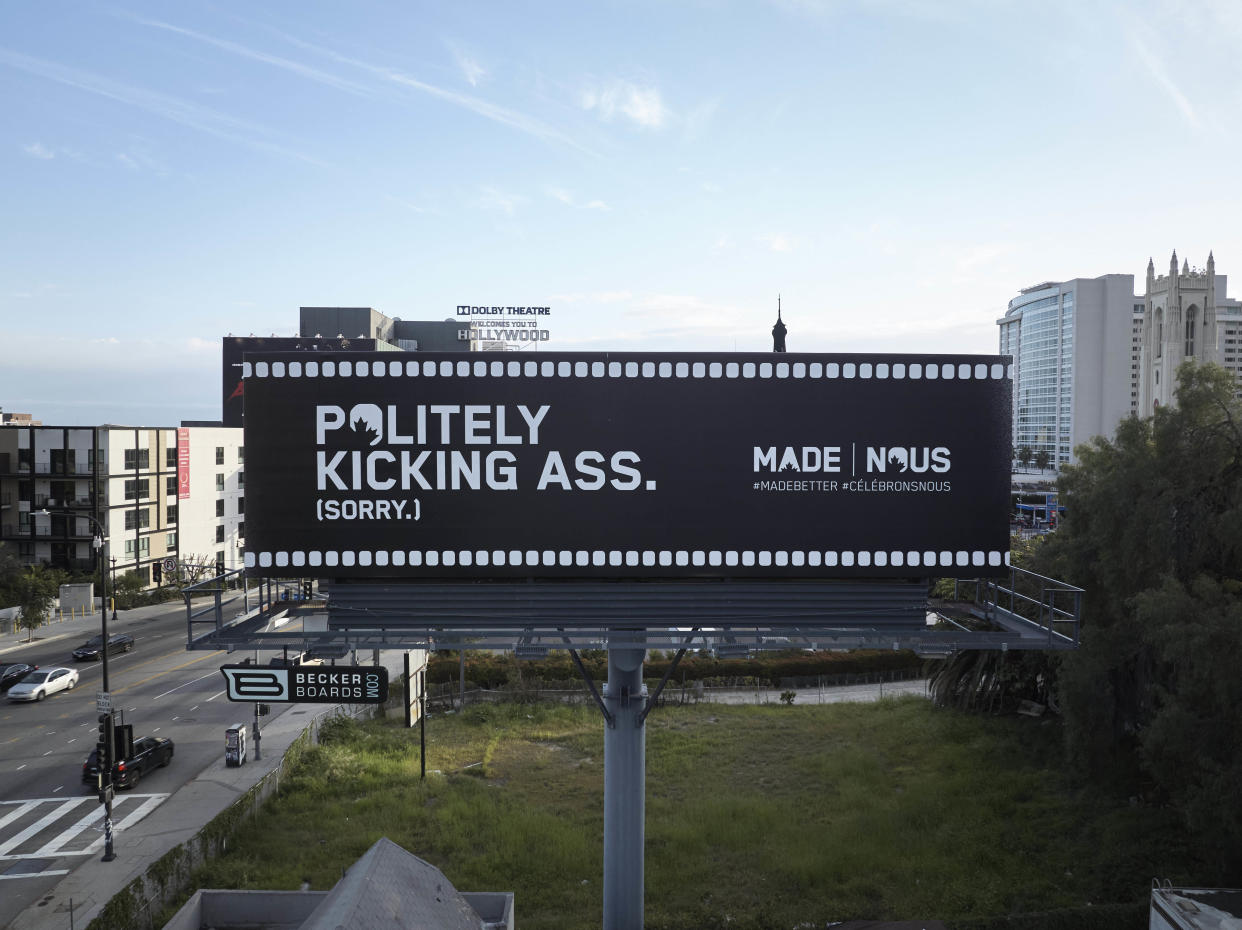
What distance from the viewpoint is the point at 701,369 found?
13.3 meters

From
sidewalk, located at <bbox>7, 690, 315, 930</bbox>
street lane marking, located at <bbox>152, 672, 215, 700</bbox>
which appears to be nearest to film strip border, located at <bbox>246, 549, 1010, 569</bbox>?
sidewalk, located at <bbox>7, 690, 315, 930</bbox>

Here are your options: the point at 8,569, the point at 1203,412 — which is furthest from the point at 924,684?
the point at 8,569

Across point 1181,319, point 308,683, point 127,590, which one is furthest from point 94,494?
point 1181,319

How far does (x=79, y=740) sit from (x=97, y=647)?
50.9 feet

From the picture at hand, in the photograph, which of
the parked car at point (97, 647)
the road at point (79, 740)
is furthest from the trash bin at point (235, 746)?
the parked car at point (97, 647)

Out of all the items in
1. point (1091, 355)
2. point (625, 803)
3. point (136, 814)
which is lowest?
point (136, 814)

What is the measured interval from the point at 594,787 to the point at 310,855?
361 inches

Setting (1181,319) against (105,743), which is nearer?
(105,743)

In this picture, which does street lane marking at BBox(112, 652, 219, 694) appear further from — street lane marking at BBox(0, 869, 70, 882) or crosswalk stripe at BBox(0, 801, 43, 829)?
street lane marking at BBox(0, 869, 70, 882)

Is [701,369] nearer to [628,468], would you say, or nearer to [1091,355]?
[628,468]

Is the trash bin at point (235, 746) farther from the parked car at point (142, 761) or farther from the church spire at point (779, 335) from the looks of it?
the church spire at point (779, 335)

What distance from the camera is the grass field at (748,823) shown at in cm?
1909

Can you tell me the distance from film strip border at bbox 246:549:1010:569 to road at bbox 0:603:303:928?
43.0ft

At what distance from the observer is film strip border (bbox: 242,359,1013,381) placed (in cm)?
1326
